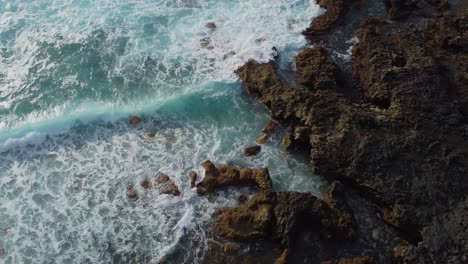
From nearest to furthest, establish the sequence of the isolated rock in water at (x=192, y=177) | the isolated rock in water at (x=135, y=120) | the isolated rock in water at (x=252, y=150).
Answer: the isolated rock in water at (x=192, y=177) < the isolated rock in water at (x=252, y=150) < the isolated rock in water at (x=135, y=120)

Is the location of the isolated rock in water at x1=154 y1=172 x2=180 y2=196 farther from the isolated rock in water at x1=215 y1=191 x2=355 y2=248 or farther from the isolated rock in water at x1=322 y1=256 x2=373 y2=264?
the isolated rock in water at x1=322 y1=256 x2=373 y2=264

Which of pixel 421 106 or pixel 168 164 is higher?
pixel 421 106

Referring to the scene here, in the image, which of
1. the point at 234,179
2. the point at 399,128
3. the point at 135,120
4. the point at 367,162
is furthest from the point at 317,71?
the point at 135,120

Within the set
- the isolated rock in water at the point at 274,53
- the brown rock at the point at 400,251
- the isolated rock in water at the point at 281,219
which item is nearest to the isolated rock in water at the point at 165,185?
the isolated rock in water at the point at 281,219

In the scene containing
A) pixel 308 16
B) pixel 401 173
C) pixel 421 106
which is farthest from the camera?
pixel 308 16

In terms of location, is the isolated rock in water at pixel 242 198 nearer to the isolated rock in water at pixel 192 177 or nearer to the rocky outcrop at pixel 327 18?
the isolated rock in water at pixel 192 177

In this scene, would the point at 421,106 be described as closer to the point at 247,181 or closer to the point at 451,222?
the point at 451,222

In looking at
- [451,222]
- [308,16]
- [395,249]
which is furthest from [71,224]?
[308,16]
